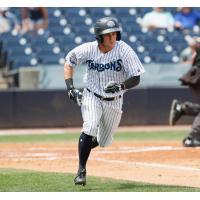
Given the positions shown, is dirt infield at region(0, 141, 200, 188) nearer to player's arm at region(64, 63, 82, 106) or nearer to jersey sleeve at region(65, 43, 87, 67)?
player's arm at region(64, 63, 82, 106)

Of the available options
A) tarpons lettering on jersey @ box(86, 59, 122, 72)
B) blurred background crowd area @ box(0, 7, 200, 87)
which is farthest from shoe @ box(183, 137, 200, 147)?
blurred background crowd area @ box(0, 7, 200, 87)

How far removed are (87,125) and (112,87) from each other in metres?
0.48

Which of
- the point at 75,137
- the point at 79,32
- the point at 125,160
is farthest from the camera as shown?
the point at 79,32

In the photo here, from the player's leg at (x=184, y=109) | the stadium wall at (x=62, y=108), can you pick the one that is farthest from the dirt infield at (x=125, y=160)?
the stadium wall at (x=62, y=108)

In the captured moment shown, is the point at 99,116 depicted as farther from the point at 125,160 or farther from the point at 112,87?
the point at 125,160

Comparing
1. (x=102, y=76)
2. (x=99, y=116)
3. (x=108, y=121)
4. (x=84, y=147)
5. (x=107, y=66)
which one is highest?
(x=107, y=66)

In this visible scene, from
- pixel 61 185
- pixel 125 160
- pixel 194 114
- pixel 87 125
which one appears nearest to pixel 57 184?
pixel 61 185

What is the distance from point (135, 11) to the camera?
19.3 m

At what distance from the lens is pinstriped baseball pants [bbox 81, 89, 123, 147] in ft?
24.7

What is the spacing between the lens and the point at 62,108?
1653cm

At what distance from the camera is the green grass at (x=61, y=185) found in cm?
702

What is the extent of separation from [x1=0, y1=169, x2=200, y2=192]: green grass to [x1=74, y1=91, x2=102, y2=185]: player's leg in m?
0.16

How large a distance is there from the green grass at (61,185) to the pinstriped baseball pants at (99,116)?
Answer: 48cm
